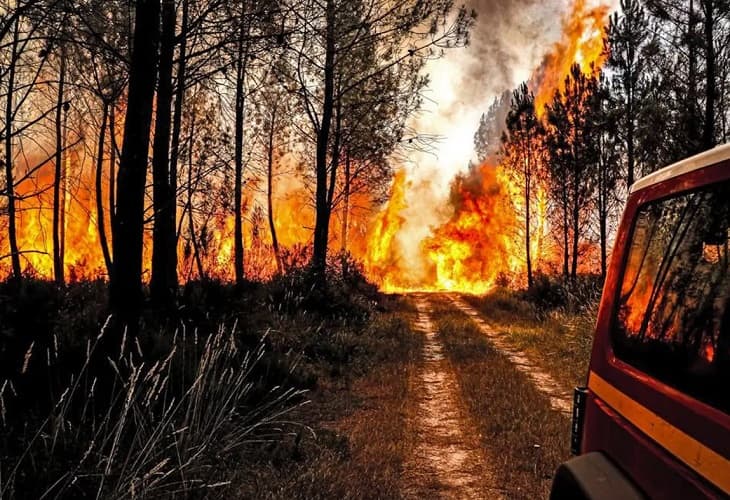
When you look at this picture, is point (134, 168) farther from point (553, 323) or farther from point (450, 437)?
point (553, 323)

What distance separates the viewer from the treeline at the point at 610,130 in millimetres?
12281

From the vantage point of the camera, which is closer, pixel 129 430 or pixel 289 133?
pixel 129 430

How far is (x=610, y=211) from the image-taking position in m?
19.9

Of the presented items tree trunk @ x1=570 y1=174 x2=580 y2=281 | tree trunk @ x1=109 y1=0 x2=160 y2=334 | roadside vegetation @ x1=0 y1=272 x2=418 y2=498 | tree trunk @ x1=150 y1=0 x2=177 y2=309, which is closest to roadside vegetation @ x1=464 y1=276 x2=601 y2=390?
tree trunk @ x1=570 y1=174 x2=580 y2=281

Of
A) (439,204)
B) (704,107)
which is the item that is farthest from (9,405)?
(439,204)

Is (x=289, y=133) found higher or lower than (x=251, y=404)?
higher

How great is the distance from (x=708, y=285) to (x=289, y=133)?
88.6 ft

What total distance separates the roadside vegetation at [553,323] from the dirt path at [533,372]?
0.16 meters

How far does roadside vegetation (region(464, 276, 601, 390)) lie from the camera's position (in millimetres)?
10570

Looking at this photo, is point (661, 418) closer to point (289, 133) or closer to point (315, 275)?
point (315, 275)

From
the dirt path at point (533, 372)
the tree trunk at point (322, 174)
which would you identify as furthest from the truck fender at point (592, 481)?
the tree trunk at point (322, 174)

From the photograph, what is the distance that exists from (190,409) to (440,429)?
2.94 meters

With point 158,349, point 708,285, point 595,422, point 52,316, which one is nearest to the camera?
point 708,285

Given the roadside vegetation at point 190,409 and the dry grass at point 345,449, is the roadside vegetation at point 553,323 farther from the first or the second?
the dry grass at point 345,449
